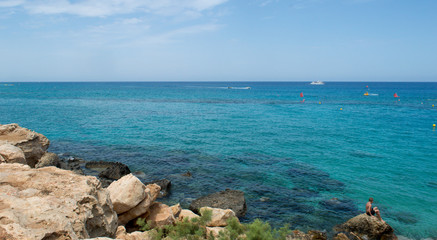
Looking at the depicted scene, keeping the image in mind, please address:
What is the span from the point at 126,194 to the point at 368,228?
11243 mm

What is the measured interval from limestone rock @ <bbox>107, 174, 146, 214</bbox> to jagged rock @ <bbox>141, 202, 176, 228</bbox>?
1034 millimetres

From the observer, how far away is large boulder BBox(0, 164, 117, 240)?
5.65 metres

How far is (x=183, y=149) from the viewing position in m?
29.4

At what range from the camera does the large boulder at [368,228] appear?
13.9m

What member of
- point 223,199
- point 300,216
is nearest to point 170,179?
point 223,199

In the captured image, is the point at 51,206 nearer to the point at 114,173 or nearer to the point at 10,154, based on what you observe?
the point at 10,154

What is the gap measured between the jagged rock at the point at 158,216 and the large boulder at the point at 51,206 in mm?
4417

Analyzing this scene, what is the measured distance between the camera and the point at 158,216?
12789 millimetres

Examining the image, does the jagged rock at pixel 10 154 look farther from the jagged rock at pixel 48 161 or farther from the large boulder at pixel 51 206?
the jagged rock at pixel 48 161

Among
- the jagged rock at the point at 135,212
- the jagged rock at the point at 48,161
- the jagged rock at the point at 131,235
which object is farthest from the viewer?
the jagged rock at the point at 48,161

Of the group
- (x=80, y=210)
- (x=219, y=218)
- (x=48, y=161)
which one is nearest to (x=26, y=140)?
(x=48, y=161)

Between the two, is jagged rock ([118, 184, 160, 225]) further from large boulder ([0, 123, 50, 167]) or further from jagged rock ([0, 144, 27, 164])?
large boulder ([0, 123, 50, 167])

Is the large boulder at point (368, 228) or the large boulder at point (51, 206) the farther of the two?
the large boulder at point (368, 228)

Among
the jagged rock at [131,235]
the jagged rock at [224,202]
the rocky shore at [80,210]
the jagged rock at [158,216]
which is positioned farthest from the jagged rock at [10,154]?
the jagged rock at [224,202]
